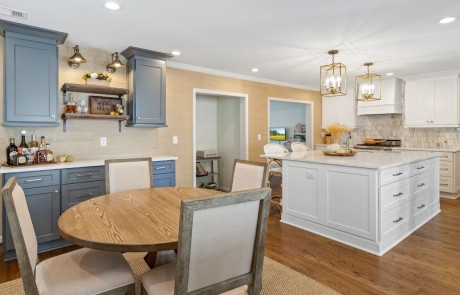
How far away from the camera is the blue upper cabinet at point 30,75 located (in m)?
2.79

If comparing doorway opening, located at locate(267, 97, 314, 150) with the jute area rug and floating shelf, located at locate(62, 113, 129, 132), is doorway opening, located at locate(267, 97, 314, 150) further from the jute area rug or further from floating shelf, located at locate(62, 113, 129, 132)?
the jute area rug

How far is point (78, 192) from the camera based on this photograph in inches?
117

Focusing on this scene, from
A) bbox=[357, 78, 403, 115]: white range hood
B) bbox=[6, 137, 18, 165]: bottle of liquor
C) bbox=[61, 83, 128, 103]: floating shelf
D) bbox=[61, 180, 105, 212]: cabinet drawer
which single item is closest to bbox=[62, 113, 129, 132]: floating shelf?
bbox=[61, 83, 128, 103]: floating shelf

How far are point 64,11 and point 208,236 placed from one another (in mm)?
2606

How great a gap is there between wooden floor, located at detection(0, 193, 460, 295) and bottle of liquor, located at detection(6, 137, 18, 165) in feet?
3.12

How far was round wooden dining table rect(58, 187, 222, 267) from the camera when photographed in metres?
1.24

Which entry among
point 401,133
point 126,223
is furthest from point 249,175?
point 401,133

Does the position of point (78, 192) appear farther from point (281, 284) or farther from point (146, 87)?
point (281, 284)

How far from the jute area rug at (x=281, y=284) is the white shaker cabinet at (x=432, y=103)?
4706mm

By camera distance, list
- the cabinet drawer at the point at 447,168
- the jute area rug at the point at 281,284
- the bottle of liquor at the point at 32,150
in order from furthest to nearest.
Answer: the cabinet drawer at the point at 447,168 → the bottle of liquor at the point at 32,150 → the jute area rug at the point at 281,284

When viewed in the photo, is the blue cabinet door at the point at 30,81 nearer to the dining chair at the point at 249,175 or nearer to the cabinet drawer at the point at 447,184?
the dining chair at the point at 249,175

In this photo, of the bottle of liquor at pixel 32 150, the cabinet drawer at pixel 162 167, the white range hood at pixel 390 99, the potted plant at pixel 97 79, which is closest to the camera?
the bottle of liquor at pixel 32 150

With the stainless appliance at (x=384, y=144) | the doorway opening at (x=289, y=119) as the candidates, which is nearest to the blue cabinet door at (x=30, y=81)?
the doorway opening at (x=289, y=119)

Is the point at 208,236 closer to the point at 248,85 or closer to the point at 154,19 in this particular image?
the point at 154,19
